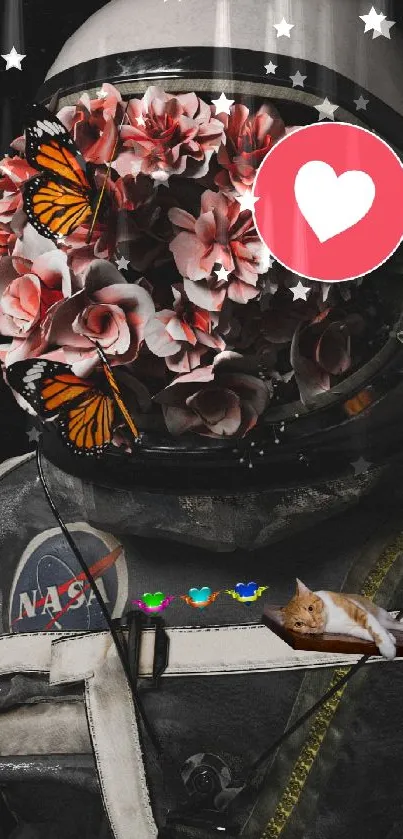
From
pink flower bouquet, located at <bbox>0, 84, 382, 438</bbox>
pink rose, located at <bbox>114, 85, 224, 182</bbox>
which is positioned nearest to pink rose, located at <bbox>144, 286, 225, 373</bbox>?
pink flower bouquet, located at <bbox>0, 84, 382, 438</bbox>

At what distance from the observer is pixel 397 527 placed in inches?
43.4

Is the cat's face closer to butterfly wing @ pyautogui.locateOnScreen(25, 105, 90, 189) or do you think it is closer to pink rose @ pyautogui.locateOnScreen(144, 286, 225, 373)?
pink rose @ pyautogui.locateOnScreen(144, 286, 225, 373)

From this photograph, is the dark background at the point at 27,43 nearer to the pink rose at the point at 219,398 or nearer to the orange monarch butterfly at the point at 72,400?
the orange monarch butterfly at the point at 72,400

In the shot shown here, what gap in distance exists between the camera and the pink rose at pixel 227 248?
1054 mm

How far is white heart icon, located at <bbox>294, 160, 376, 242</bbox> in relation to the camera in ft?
3.37

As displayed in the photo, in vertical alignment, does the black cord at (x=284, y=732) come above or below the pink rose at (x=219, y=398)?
below

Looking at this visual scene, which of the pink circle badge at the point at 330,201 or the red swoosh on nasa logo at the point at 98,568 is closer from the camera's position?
the pink circle badge at the point at 330,201

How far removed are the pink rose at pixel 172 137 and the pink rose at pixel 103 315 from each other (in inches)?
4.2

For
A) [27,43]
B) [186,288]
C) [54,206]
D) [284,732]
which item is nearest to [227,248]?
[186,288]

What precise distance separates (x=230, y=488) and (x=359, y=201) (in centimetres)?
30

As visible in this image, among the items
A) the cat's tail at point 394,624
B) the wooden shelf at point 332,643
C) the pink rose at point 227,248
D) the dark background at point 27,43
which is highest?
the dark background at point 27,43

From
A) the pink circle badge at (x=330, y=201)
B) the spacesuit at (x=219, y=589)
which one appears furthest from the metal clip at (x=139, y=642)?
the pink circle badge at (x=330, y=201)

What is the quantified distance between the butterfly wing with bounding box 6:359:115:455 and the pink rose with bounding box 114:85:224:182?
0.21 metres

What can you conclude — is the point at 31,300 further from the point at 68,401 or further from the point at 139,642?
the point at 139,642
